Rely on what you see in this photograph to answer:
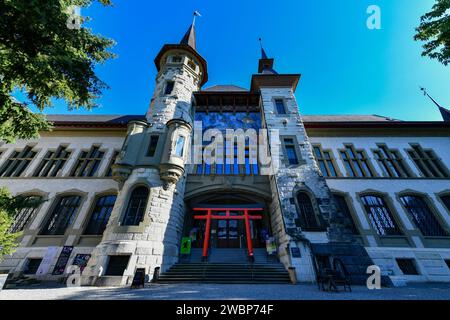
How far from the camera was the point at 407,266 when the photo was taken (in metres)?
11.5

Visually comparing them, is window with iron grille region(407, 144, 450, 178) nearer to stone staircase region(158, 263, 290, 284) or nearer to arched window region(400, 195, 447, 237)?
arched window region(400, 195, 447, 237)

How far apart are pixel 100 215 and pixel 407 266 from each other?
21161mm

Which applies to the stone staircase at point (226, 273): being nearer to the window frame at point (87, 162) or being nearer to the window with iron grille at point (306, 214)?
the window with iron grille at point (306, 214)

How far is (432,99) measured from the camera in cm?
2064

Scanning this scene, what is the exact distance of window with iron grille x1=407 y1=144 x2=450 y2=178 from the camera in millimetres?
14961

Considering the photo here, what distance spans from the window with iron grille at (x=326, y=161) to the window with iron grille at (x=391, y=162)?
413 centimetres

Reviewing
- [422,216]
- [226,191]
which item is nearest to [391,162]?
[422,216]

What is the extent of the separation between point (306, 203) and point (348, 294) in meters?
5.48

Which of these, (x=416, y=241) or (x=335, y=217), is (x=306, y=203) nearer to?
(x=335, y=217)

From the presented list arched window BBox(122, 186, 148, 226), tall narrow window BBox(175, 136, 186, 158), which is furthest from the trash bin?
tall narrow window BBox(175, 136, 186, 158)

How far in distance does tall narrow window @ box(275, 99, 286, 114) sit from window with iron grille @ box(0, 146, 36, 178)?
22077 mm

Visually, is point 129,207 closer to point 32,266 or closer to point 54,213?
point 54,213

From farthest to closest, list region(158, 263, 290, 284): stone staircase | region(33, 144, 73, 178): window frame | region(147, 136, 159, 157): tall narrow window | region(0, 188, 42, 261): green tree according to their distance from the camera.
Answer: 1. region(33, 144, 73, 178): window frame
2. region(147, 136, 159, 157): tall narrow window
3. region(158, 263, 290, 284): stone staircase
4. region(0, 188, 42, 261): green tree

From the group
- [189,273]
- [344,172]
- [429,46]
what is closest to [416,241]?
[344,172]
